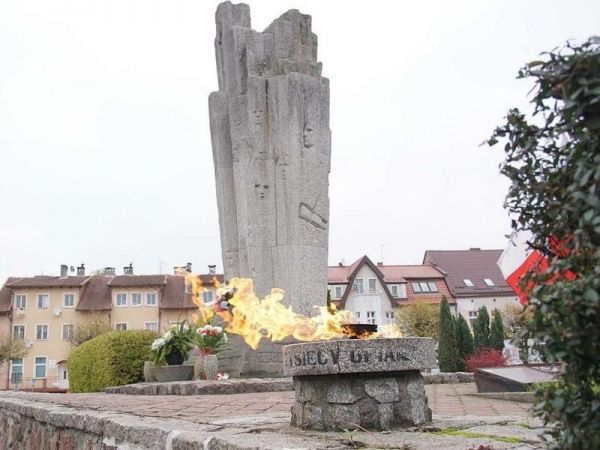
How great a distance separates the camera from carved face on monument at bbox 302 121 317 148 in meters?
11.7

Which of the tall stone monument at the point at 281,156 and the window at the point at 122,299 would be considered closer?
the tall stone monument at the point at 281,156

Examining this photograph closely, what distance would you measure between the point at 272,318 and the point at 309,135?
5.75 m

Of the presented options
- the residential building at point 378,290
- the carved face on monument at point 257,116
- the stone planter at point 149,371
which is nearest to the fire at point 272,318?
the stone planter at point 149,371

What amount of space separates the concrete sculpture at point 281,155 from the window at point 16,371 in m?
44.1

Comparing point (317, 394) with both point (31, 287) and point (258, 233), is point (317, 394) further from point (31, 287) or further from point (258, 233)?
point (31, 287)

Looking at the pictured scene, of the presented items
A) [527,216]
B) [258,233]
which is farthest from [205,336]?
[527,216]

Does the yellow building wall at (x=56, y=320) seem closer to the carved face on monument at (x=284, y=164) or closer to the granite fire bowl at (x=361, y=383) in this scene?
the carved face on monument at (x=284, y=164)

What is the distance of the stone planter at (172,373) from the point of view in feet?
36.8

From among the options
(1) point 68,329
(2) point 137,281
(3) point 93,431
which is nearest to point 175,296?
(2) point 137,281

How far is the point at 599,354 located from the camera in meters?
1.77

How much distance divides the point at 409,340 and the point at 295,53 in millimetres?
8894

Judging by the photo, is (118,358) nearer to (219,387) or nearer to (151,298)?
(219,387)

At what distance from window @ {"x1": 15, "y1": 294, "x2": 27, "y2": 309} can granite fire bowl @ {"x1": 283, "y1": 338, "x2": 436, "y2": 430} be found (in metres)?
51.2

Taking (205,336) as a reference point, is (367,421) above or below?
below
